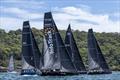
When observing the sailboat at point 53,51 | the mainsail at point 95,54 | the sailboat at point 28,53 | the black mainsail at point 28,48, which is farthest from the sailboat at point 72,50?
the sailboat at point 53,51

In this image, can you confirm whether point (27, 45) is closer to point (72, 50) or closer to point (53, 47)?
point (53, 47)

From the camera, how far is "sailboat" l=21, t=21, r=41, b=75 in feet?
370

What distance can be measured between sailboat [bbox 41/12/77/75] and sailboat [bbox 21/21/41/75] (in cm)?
383

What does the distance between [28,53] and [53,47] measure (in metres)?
6.22

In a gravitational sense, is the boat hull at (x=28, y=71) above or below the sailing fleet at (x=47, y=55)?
below

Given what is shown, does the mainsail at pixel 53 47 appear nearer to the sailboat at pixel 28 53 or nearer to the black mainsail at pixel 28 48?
the black mainsail at pixel 28 48

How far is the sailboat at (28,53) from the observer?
370 ft

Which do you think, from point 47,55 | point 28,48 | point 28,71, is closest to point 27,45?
point 28,48

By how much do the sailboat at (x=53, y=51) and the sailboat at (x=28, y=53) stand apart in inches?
151

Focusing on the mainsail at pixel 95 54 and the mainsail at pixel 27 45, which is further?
the mainsail at pixel 95 54

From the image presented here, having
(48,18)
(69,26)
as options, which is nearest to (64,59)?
(48,18)

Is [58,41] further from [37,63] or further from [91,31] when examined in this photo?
[91,31]

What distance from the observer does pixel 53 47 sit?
4333 inches

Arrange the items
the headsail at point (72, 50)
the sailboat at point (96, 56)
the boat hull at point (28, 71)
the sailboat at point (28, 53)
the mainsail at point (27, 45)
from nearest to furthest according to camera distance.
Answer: the mainsail at point (27, 45)
the sailboat at point (28, 53)
the boat hull at point (28, 71)
the headsail at point (72, 50)
the sailboat at point (96, 56)
